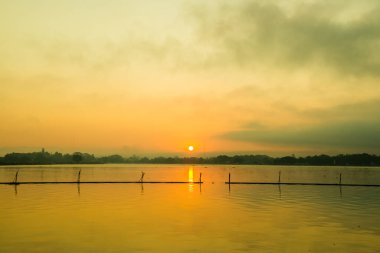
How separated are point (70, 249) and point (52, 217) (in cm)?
1052

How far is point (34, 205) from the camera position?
3534cm

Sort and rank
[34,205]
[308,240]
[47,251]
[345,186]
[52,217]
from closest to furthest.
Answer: [47,251] < [308,240] < [52,217] < [34,205] < [345,186]

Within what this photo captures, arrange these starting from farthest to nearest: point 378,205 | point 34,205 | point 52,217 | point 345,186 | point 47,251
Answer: point 345,186 → point 378,205 → point 34,205 → point 52,217 → point 47,251

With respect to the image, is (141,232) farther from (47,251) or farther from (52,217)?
(52,217)

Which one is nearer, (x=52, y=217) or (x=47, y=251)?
(x=47, y=251)

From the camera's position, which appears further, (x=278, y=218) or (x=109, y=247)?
(x=278, y=218)

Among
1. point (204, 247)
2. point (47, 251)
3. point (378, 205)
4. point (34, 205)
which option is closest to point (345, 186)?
point (378, 205)

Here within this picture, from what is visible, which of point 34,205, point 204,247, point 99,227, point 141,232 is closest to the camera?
point 204,247

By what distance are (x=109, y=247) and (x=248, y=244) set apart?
6.41m

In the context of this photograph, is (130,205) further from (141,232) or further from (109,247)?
(109,247)

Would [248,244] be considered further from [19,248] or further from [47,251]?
[19,248]

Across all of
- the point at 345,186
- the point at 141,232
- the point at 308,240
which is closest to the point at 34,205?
the point at 141,232

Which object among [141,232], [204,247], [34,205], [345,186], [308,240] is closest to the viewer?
[204,247]

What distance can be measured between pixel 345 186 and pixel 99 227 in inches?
1995
